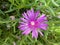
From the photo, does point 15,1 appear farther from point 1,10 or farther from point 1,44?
point 1,44

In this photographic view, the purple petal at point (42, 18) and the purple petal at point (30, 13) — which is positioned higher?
the purple petal at point (30, 13)

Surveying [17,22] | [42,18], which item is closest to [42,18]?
[42,18]

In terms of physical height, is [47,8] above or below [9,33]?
above

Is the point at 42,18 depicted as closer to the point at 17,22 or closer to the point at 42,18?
the point at 42,18

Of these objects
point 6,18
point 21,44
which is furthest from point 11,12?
point 21,44

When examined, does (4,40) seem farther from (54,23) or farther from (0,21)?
(54,23)
